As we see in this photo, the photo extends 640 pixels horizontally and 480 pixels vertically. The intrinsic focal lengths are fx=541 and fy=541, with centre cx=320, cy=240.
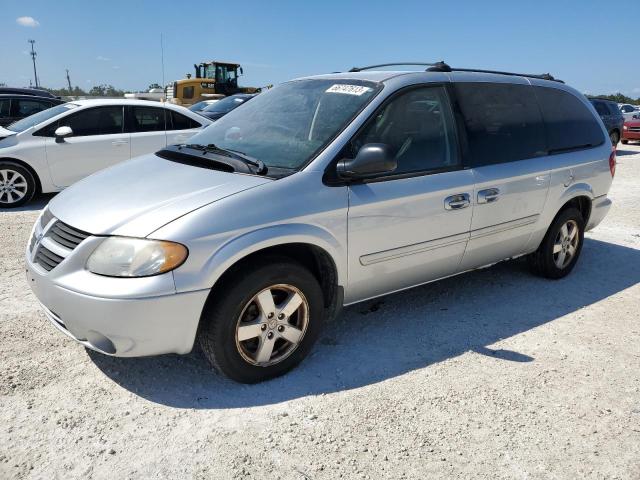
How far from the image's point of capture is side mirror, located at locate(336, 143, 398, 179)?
3080 mm

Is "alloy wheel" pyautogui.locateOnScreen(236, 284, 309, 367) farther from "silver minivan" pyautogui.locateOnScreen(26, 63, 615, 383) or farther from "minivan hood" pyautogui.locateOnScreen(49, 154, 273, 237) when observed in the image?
"minivan hood" pyautogui.locateOnScreen(49, 154, 273, 237)

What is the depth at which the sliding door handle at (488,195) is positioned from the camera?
12.5ft

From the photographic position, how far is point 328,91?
368 cm

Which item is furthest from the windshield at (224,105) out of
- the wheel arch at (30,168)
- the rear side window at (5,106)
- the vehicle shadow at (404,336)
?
the vehicle shadow at (404,336)

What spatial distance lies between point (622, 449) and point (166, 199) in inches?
103

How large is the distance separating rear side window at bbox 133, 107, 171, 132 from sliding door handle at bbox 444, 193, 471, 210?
19.1ft

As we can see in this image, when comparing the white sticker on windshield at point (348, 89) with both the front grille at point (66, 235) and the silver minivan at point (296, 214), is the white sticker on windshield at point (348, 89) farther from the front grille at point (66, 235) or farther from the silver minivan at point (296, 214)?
the front grille at point (66, 235)

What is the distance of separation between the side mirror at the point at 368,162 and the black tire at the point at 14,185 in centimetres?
598

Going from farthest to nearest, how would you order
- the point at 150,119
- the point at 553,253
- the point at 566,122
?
the point at 150,119
the point at 553,253
the point at 566,122

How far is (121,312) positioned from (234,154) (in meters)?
1.24

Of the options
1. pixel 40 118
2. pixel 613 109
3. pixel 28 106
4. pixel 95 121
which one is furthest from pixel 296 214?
pixel 613 109

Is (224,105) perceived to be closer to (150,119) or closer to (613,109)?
(150,119)

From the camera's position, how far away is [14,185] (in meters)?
7.42

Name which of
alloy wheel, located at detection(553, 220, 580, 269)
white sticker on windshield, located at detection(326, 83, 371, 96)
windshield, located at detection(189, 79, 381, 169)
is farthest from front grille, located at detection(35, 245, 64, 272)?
alloy wheel, located at detection(553, 220, 580, 269)
